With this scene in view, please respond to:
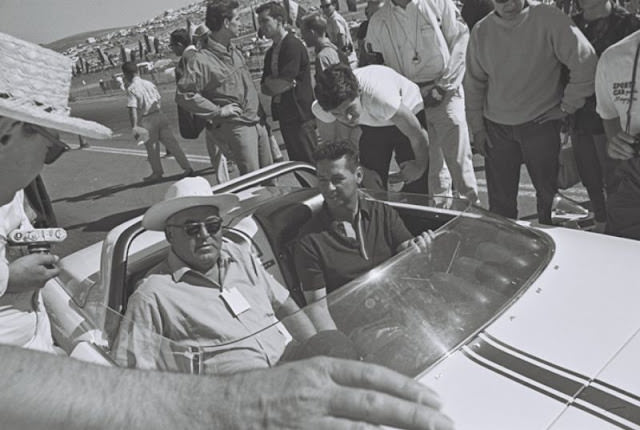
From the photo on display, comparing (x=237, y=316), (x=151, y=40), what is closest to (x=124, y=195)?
(x=151, y=40)

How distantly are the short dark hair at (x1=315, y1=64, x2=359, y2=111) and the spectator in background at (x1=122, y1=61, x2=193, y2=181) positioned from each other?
4.39 meters

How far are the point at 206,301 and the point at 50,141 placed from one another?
1.06 meters

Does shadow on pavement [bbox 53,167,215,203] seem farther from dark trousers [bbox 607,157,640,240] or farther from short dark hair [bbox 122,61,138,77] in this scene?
dark trousers [bbox 607,157,640,240]

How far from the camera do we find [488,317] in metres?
2.02

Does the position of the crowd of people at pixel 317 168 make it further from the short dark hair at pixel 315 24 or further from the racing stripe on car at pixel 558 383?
the racing stripe on car at pixel 558 383

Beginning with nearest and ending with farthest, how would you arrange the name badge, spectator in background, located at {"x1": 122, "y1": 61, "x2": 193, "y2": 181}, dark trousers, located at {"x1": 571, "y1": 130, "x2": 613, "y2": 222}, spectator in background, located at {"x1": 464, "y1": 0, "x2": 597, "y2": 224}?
the name badge < spectator in background, located at {"x1": 464, "y1": 0, "x2": 597, "y2": 224} < dark trousers, located at {"x1": 571, "y1": 130, "x2": 613, "y2": 222} < spectator in background, located at {"x1": 122, "y1": 61, "x2": 193, "y2": 181}

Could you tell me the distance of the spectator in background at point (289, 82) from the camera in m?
5.22

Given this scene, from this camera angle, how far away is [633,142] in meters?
2.81

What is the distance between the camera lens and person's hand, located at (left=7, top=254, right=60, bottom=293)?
1949mm

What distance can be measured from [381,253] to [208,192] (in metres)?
0.80

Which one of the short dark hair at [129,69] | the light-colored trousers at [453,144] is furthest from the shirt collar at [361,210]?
the short dark hair at [129,69]

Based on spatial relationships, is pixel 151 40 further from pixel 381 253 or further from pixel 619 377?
pixel 619 377

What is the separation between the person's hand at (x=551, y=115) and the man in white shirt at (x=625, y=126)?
660mm

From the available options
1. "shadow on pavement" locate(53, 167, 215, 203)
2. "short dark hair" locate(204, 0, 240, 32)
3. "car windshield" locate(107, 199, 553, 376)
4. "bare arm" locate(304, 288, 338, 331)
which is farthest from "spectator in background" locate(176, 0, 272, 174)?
"bare arm" locate(304, 288, 338, 331)
